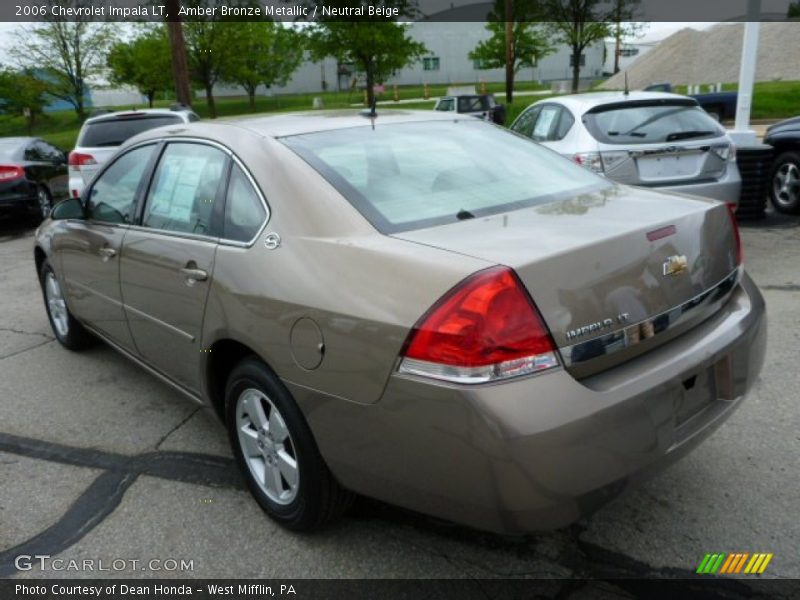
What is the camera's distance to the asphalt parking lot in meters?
2.53

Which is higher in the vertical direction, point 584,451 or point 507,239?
point 507,239

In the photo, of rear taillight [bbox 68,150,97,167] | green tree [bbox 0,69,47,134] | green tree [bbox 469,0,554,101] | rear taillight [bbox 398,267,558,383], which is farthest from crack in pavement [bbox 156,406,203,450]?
green tree [bbox 0,69,47,134]

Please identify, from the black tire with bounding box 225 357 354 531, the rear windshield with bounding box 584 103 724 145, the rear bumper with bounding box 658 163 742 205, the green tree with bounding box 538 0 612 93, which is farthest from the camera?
the green tree with bounding box 538 0 612 93

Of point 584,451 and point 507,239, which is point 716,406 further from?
point 507,239

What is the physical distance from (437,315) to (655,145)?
4.95 metres

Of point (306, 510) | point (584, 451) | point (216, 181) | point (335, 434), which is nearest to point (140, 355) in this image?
point (216, 181)

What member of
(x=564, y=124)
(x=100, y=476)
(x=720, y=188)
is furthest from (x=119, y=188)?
(x=720, y=188)

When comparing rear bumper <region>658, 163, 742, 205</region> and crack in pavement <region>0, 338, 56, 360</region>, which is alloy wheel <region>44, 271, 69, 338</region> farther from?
rear bumper <region>658, 163, 742, 205</region>

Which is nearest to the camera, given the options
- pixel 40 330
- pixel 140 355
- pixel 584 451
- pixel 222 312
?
pixel 584 451

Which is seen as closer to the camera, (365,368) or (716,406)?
(365,368)

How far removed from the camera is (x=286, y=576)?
8.23 ft

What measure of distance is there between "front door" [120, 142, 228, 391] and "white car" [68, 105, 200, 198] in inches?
256

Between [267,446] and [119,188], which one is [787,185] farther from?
[267,446]

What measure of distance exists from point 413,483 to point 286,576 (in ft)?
2.42
